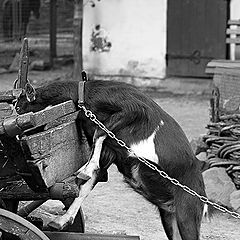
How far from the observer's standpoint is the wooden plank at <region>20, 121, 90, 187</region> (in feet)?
11.6

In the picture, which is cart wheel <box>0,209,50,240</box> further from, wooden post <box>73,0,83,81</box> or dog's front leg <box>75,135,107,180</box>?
wooden post <box>73,0,83,81</box>

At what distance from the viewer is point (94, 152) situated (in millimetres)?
3967

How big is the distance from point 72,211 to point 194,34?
28.8 feet

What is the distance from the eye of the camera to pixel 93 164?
12.9ft

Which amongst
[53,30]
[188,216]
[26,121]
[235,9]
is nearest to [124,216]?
[188,216]

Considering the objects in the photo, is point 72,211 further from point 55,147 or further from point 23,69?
point 23,69

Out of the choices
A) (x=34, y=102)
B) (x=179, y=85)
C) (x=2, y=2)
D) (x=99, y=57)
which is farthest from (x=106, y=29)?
(x=34, y=102)

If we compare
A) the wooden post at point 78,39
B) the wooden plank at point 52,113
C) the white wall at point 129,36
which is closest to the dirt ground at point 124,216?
the wooden plank at point 52,113

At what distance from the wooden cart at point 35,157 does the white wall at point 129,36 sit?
8.24m

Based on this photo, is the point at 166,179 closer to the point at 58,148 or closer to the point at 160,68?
the point at 58,148

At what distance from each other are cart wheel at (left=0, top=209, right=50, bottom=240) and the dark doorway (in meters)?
8.73

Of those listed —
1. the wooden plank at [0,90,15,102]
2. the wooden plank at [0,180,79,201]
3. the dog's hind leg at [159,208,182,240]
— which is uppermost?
the wooden plank at [0,90,15,102]

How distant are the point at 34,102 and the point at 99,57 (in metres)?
8.78

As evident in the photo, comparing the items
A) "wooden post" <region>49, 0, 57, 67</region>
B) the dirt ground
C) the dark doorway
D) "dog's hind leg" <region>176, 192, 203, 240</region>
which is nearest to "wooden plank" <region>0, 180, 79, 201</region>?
"dog's hind leg" <region>176, 192, 203, 240</region>
